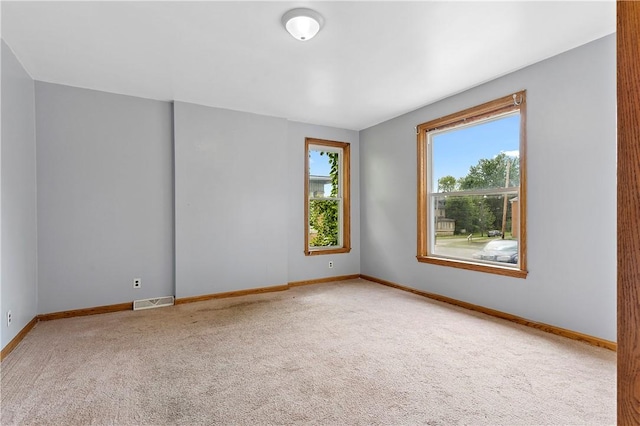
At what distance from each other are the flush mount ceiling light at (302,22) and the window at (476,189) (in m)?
2.16

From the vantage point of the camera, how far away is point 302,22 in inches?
87.4

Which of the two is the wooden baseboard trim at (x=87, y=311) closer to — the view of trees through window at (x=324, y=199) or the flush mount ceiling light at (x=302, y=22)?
the view of trees through window at (x=324, y=199)

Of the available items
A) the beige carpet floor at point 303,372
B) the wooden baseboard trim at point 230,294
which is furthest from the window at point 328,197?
the beige carpet floor at point 303,372

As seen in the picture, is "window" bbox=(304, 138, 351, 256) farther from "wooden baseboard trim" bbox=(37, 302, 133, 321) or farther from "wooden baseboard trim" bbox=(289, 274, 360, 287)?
"wooden baseboard trim" bbox=(37, 302, 133, 321)

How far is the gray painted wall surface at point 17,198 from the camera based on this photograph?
8.17ft

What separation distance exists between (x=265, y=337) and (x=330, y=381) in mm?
934

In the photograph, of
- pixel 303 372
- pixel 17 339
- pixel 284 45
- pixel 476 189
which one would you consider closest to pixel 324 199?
pixel 476 189

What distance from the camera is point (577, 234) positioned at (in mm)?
2672

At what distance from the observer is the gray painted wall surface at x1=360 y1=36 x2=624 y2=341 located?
2.49 m

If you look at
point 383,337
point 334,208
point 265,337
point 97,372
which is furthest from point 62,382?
point 334,208

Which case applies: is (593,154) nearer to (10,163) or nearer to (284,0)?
(284,0)

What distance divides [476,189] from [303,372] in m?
2.83

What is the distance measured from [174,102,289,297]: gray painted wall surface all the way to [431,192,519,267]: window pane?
87.1 inches

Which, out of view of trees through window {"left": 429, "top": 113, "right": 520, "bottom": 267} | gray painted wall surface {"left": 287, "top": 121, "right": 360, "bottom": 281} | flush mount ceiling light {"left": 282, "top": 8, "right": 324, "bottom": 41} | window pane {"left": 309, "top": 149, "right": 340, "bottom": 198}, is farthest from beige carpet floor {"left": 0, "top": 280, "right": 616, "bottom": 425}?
flush mount ceiling light {"left": 282, "top": 8, "right": 324, "bottom": 41}
